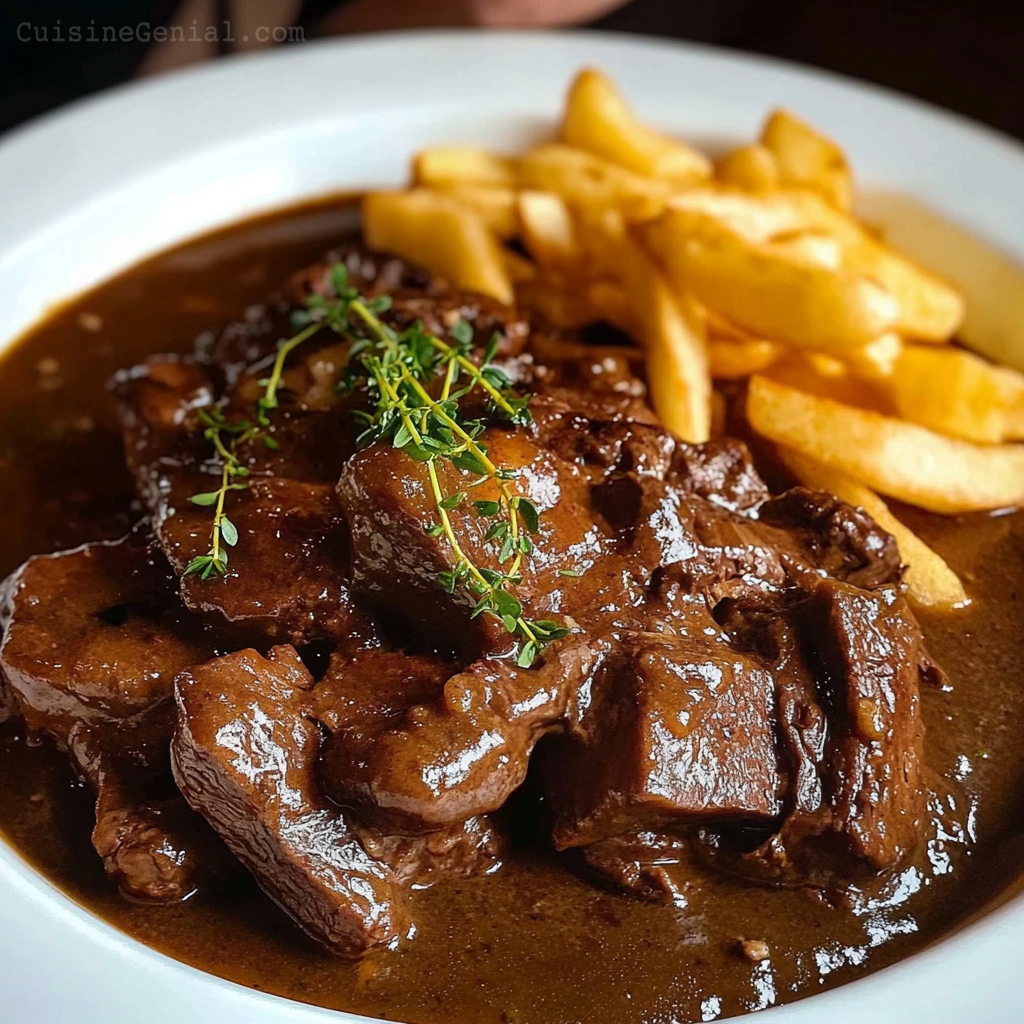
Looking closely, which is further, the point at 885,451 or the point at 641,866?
the point at 885,451

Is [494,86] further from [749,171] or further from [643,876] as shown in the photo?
[643,876]

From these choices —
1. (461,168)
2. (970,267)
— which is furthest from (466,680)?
(970,267)

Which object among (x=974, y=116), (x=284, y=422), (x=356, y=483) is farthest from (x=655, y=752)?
(x=974, y=116)

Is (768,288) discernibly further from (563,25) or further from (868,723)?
(563,25)

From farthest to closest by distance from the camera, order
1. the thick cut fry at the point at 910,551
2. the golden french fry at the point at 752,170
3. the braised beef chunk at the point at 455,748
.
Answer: the golden french fry at the point at 752,170, the thick cut fry at the point at 910,551, the braised beef chunk at the point at 455,748

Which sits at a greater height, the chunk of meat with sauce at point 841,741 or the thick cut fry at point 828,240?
the thick cut fry at point 828,240

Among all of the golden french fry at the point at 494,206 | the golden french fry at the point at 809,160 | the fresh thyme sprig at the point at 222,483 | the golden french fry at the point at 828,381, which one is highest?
the golden french fry at the point at 809,160

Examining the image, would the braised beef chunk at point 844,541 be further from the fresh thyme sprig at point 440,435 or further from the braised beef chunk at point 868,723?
the fresh thyme sprig at point 440,435

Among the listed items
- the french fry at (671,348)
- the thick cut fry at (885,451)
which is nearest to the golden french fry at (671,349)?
the french fry at (671,348)
